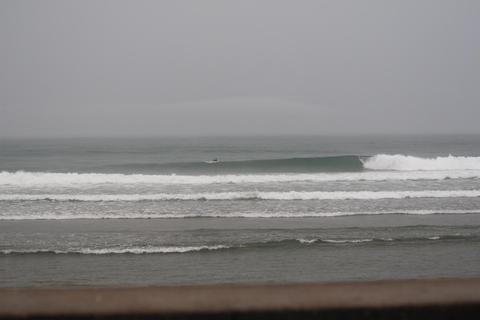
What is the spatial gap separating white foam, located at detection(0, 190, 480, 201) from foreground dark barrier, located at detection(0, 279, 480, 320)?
15.0 meters

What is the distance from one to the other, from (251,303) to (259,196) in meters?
15.4

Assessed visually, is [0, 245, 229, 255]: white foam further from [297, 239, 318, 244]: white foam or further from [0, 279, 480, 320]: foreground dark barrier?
[0, 279, 480, 320]: foreground dark barrier

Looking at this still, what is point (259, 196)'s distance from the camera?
16609mm

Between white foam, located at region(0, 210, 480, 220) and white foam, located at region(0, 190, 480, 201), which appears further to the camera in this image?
white foam, located at region(0, 190, 480, 201)

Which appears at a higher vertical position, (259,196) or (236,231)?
(259,196)

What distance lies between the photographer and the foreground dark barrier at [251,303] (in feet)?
4.15

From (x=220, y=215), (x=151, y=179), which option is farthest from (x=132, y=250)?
(x=151, y=179)

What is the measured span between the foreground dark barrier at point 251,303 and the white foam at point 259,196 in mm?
14982

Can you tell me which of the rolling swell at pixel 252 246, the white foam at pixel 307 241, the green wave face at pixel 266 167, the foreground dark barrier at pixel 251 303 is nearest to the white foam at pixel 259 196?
the rolling swell at pixel 252 246

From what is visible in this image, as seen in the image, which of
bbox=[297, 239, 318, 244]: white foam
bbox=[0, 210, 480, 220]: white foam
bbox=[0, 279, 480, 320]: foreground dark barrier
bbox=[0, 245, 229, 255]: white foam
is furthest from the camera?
bbox=[0, 210, 480, 220]: white foam

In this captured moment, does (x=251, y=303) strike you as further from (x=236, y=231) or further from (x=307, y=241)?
(x=236, y=231)

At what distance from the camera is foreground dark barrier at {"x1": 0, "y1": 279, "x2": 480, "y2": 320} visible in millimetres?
1264

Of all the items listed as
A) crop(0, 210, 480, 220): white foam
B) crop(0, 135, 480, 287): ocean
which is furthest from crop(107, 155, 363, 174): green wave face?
crop(0, 210, 480, 220): white foam

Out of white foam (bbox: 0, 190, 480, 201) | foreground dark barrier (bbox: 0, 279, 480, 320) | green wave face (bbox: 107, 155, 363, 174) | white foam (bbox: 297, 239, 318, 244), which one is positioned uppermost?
foreground dark barrier (bbox: 0, 279, 480, 320)
